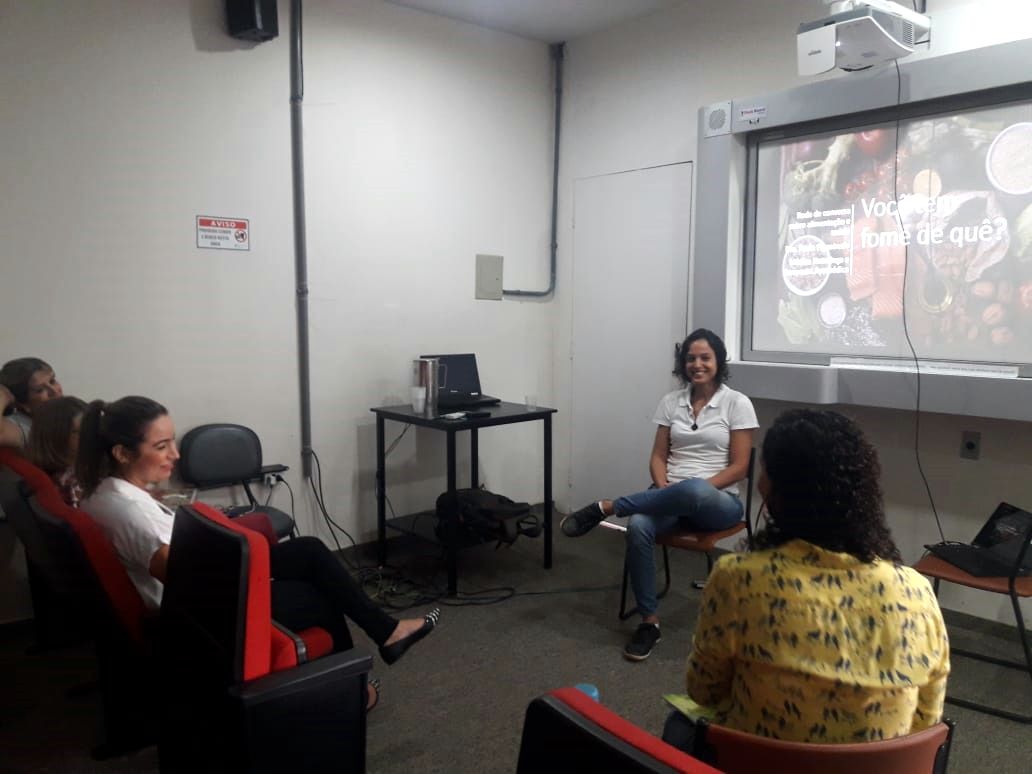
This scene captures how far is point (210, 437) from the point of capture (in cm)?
325

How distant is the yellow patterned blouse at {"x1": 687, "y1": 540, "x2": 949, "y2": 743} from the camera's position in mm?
1148

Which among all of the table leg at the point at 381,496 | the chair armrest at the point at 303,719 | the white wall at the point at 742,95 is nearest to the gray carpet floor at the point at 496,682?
the table leg at the point at 381,496

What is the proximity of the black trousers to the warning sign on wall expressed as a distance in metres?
1.63

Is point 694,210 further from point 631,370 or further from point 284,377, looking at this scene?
point 284,377

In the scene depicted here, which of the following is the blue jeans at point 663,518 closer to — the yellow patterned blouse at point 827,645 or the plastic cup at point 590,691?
the yellow patterned blouse at point 827,645

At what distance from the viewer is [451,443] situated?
10.8 feet

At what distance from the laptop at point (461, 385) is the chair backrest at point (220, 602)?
219 centimetres

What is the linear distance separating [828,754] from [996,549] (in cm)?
194

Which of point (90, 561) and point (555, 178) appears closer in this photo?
point (90, 561)

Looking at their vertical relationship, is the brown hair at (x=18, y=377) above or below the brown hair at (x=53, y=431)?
above

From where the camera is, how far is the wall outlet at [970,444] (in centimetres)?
297

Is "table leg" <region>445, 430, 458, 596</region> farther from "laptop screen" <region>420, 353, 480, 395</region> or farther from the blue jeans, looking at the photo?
the blue jeans

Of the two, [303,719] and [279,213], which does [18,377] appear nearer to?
[279,213]

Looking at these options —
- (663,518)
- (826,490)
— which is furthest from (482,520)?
(826,490)
